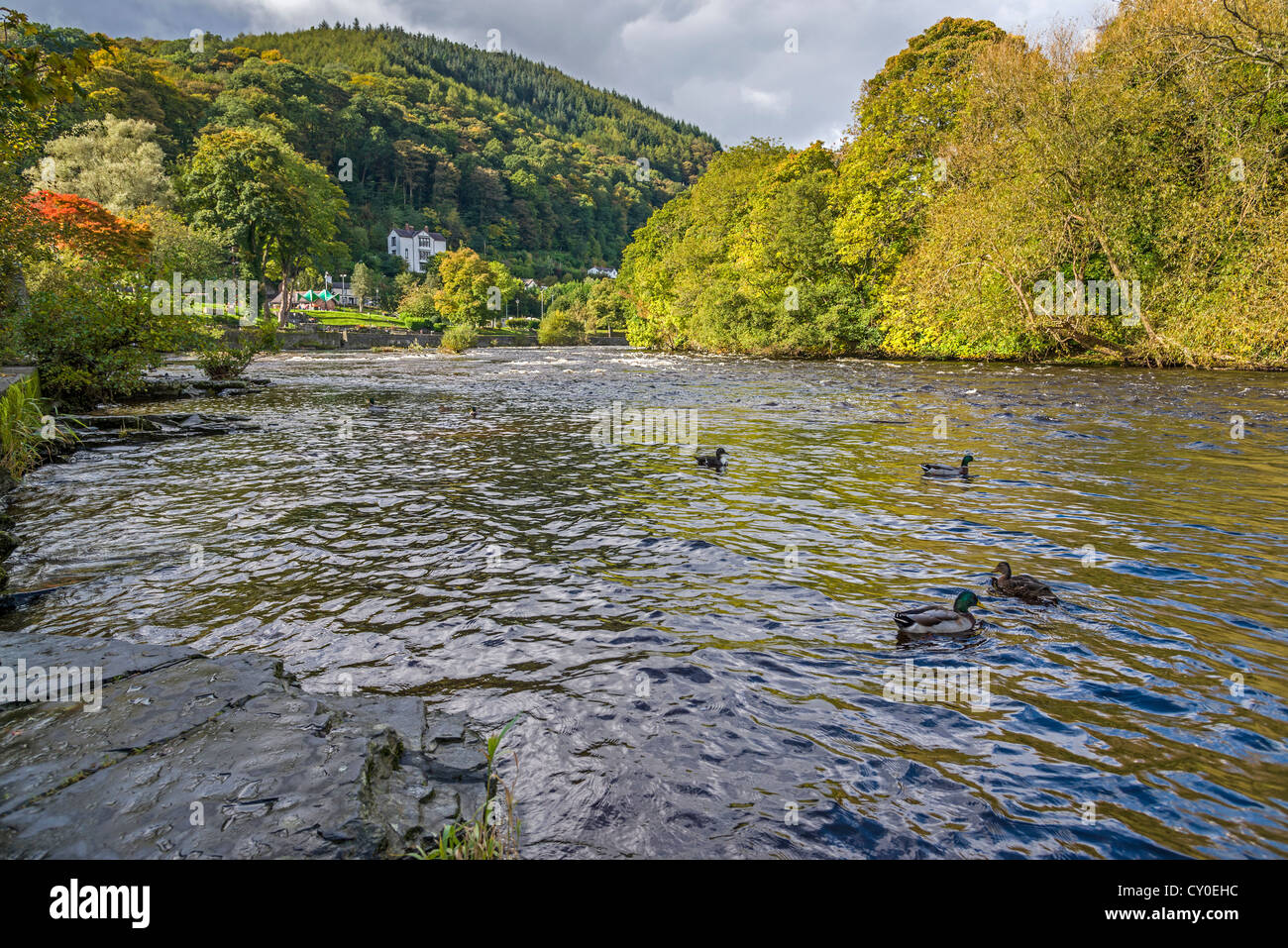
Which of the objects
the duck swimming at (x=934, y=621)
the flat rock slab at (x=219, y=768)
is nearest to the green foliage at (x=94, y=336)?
the flat rock slab at (x=219, y=768)

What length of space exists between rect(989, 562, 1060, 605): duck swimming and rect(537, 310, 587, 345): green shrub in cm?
8938

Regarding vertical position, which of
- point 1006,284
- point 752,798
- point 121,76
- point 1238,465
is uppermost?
point 121,76

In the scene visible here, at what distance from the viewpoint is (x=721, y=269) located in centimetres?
5772

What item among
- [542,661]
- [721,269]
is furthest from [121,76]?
[542,661]

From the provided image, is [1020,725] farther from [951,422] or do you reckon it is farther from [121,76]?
[121,76]

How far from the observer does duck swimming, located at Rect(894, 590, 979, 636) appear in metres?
5.87

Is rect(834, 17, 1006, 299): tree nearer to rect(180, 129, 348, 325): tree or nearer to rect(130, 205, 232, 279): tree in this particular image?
rect(130, 205, 232, 279): tree

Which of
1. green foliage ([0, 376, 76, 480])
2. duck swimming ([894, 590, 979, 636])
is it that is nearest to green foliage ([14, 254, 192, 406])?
green foliage ([0, 376, 76, 480])

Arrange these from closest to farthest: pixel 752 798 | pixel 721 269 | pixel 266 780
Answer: pixel 266 780
pixel 752 798
pixel 721 269

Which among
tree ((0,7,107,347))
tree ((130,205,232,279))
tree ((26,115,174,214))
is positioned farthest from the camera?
tree ((26,115,174,214))

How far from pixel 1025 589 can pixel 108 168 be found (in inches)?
3319

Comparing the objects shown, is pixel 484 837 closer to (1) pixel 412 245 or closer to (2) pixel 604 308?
(2) pixel 604 308

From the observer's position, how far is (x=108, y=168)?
62.0 metres
